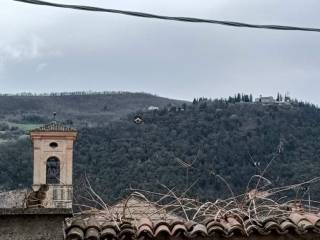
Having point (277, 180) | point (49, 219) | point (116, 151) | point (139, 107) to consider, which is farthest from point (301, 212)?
point (139, 107)

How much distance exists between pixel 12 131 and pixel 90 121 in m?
9.00

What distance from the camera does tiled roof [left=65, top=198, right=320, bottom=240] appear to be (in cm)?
554

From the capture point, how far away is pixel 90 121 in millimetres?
79438

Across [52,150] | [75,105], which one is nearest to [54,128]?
[52,150]

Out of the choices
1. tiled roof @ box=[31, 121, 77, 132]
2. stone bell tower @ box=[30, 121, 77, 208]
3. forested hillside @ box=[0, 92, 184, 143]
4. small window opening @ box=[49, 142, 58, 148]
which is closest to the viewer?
stone bell tower @ box=[30, 121, 77, 208]

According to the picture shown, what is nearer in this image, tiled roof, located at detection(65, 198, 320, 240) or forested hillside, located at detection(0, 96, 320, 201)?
tiled roof, located at detection(65, 198, 320, 240)

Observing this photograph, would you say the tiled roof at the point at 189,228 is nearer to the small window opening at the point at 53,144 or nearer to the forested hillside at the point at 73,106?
the small window opening at the point at 53,144

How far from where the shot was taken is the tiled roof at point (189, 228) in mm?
5543

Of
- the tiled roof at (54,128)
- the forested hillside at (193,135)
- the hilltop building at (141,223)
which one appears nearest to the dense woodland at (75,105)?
the forested hillside at (193,135)

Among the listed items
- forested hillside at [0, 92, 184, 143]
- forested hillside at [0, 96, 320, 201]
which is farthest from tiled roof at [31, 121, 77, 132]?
forested hillside at [0, 92, 184, 143]

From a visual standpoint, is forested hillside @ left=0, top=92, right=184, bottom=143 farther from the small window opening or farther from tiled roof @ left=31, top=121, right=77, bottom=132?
the small window opening

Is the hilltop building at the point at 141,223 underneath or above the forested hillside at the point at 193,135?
underneath

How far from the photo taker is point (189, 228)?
18.6 ft

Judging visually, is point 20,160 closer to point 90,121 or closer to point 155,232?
point 90,121
